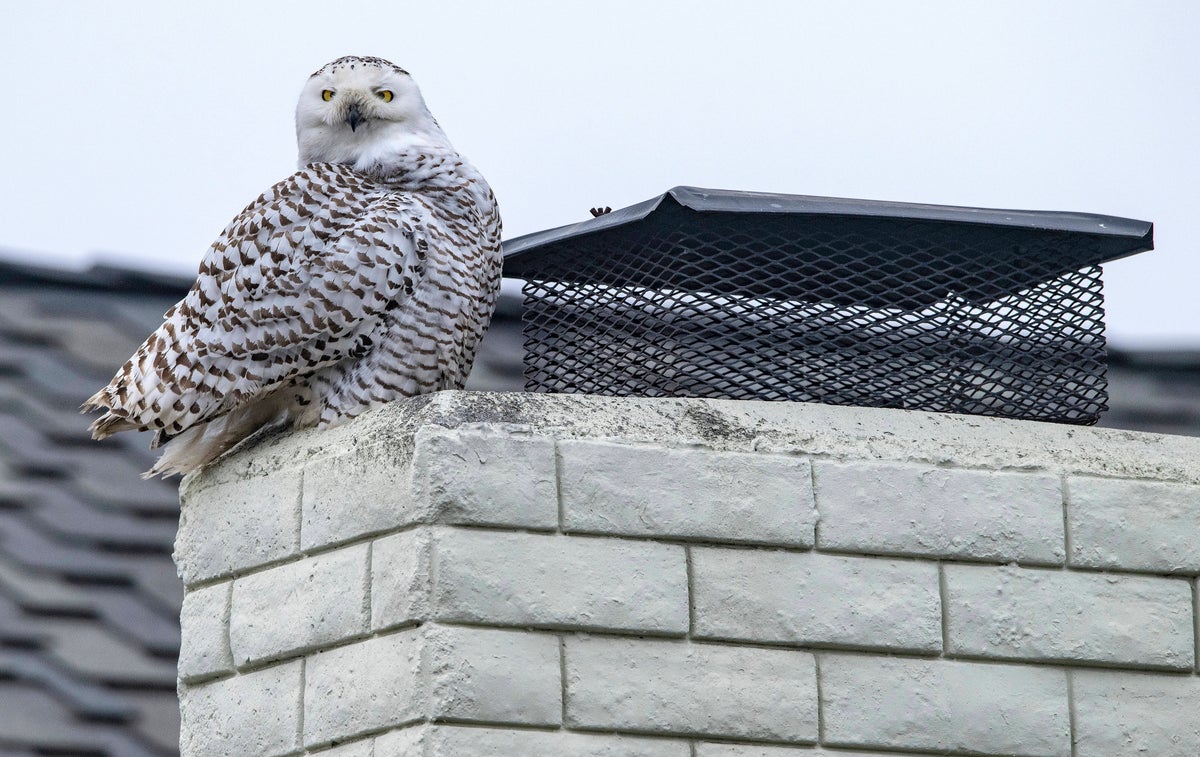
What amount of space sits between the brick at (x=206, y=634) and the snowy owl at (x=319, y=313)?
32 cm

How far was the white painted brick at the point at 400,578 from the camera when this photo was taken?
331 centimetres

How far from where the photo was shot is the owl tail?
3957 mm

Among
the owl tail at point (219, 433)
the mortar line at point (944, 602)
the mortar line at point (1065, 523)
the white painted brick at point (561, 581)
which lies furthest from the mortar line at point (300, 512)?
the mortar line at point (1065, 523)

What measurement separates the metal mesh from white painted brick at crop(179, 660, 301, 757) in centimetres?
84

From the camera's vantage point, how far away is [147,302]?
6.99m

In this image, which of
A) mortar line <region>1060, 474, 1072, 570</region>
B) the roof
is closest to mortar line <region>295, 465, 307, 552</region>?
mortar line <region>1060, 474, 1072, 570</region>

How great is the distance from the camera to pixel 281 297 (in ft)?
12.5

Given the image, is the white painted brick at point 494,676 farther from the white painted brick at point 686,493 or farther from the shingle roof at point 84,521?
the shingle roof at point 84,521

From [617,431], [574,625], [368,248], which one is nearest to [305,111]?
[368,248]

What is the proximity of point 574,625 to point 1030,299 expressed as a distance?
1.28m

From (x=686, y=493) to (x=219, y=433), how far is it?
1.09 metres

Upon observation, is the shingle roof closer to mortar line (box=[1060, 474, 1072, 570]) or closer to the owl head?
the owl head

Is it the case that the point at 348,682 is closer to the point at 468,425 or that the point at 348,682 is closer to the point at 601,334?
the point at 468,425

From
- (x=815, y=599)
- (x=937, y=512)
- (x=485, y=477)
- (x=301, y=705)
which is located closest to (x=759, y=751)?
(x=815, y=599)
